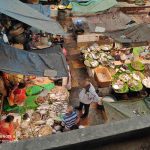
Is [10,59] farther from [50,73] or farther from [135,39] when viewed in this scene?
[135,39]

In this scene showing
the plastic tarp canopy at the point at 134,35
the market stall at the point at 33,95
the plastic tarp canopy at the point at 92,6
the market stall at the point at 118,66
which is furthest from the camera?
the plastic tarp canopy at the point at 92,6

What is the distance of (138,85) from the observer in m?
10.1

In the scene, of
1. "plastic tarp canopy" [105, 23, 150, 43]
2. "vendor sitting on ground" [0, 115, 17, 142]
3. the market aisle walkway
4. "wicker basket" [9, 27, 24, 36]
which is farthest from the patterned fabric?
"plastic tarp canopy" [105, 23, 150, 43]

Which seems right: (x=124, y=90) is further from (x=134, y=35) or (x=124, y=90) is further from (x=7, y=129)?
(x=7, y=129)

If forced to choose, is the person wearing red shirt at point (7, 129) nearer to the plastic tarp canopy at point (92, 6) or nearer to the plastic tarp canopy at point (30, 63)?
the plastic tarp canopy at point (30, 63)

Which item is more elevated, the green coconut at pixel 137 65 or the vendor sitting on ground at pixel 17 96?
the green coconut at pixel 137 65

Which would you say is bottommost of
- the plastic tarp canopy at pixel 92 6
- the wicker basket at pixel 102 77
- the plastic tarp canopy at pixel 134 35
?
the wicker basket at pixel 102 77

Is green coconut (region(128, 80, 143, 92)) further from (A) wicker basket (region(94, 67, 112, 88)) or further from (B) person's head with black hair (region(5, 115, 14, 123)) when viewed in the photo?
(B) person's head with black hair (region(5, 115, 14, 123))

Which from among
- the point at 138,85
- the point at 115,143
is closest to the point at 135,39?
the point at 138,85

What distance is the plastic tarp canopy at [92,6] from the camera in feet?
45.9

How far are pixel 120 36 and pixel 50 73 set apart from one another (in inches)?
239

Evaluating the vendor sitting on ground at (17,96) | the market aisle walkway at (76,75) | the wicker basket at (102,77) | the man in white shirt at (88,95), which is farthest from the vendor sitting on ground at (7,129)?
the wicker basket at (102,77)

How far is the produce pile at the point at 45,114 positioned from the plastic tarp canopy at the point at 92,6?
620 cm

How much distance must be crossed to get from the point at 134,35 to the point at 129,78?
10.2 ft
